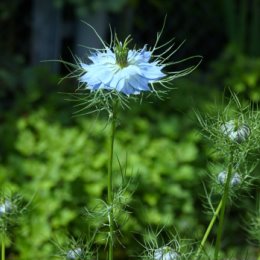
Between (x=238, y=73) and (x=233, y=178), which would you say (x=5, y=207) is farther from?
(x=238, y=73)

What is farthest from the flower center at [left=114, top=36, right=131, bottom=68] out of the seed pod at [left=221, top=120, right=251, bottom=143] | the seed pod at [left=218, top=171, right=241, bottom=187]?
the seed pod at [left=218, top=171, right=241, bottom=187]

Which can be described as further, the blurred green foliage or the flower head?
the blurred green foliage

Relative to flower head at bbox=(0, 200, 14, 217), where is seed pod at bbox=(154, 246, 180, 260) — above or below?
below

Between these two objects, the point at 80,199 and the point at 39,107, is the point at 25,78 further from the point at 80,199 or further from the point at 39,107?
the point at 80,199

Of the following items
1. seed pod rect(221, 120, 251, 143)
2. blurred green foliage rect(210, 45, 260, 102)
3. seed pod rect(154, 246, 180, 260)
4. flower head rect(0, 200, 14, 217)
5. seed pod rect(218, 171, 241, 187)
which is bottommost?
seed pod rect(154, 246, 180, 260)

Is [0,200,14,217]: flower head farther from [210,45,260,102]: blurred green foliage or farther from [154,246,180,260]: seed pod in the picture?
[210,45,260,102]: blurred green foliage

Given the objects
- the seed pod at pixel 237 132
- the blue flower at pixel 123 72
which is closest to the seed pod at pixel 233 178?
the seed pod at pixel 237 132

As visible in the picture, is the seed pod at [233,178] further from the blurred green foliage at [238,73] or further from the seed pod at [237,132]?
the blurred green foliage at [238,73]
